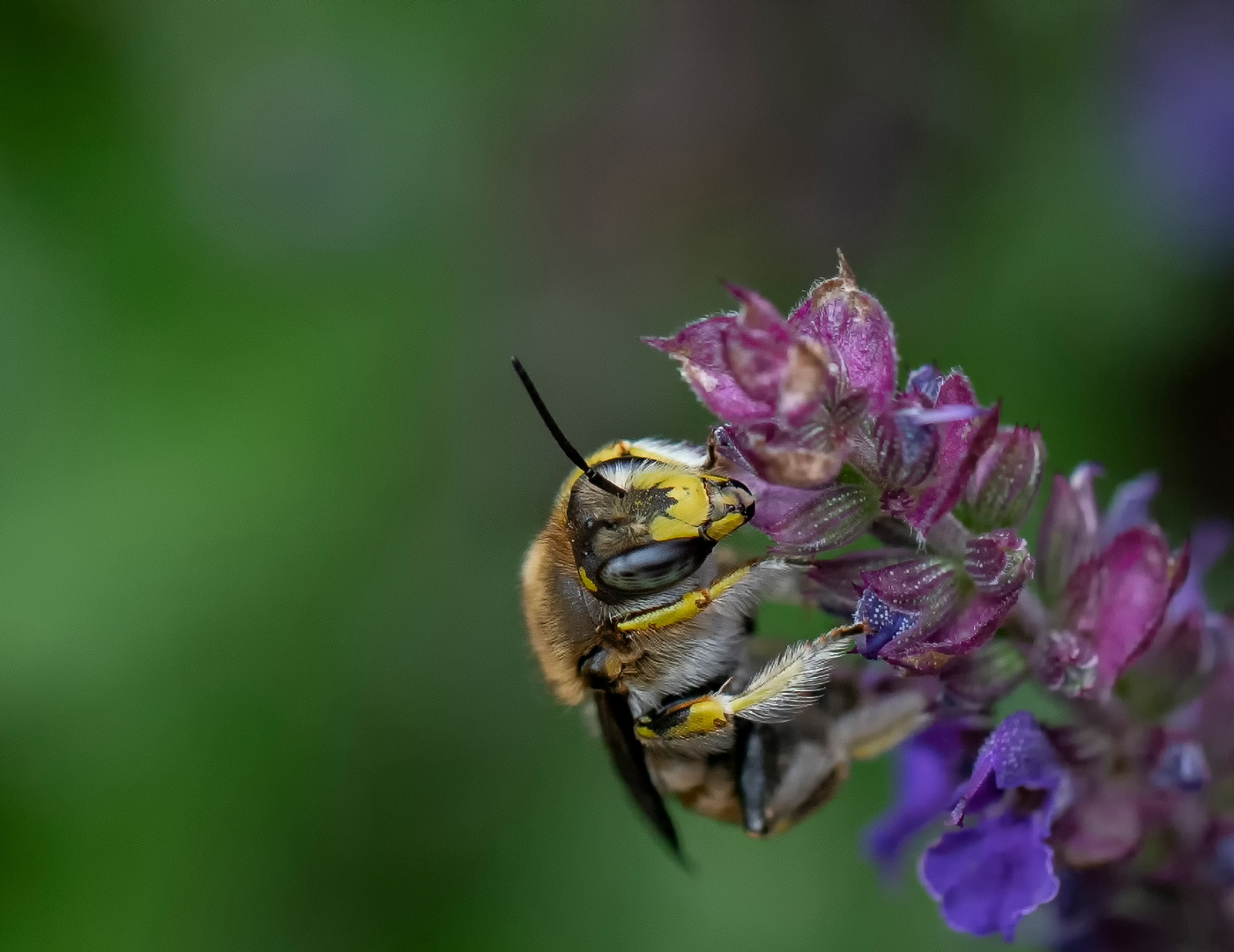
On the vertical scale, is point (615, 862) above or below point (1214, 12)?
below

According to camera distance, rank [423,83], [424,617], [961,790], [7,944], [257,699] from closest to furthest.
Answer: [961,790] < [7,944] < [257,699] < [424,617] < [423,83]

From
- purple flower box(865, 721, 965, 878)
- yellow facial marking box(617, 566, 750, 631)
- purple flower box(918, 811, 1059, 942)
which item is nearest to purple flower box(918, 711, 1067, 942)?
purple flower box(918, 811, 1059, 942)

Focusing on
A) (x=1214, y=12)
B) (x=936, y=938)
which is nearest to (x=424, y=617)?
(x=936, y=938)

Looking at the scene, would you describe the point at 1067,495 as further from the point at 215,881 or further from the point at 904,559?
the point at 215,881

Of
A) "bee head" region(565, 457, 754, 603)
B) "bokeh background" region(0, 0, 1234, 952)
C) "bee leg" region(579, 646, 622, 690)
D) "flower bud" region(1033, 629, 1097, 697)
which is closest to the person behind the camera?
"flower bud" region(1033, 629, 1097, 697)

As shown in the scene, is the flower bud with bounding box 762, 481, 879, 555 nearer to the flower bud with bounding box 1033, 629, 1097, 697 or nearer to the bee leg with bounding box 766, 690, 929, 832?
the flower bud with bounding box 1033, 629, 1097, 697

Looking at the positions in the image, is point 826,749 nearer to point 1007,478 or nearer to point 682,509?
point 682,509

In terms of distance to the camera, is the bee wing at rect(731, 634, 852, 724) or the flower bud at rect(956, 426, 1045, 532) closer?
the flower bud at rect(956, 426, 1045, 532)
